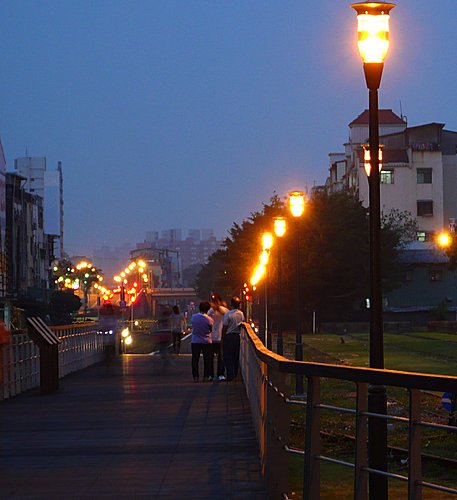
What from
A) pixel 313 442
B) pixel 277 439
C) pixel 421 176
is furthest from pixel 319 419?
pixel 421 176

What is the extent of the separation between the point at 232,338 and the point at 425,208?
108977mm

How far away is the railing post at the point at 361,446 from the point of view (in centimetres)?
789

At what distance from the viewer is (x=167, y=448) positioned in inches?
612

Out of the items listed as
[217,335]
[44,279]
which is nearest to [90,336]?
[217,335]

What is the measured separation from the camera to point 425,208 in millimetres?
135500

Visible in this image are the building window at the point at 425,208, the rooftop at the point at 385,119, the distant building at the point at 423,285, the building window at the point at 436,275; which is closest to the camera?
the distant building at the point at 423,285

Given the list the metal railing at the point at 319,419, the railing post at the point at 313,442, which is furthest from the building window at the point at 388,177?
the railing post at the point at 313,442

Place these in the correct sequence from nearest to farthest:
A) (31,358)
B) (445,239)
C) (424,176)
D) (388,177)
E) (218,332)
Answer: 1. (31,358)
2. (218,332)
3. (445,239)
4. (388,177)
5. (424,176)

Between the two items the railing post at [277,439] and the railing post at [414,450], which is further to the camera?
the railing post at [277,439]

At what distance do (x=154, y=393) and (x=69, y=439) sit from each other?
29.1 feet

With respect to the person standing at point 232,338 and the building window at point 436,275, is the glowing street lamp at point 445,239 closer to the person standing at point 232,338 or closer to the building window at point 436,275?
the building window at point 436,275

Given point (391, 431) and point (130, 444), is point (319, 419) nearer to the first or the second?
point (130, 444)

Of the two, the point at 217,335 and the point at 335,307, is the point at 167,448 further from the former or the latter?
the point at 335,307

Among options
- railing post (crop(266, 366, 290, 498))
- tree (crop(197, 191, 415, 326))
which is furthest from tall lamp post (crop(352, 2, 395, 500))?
tree (crop(197, 191, 415, 326))
